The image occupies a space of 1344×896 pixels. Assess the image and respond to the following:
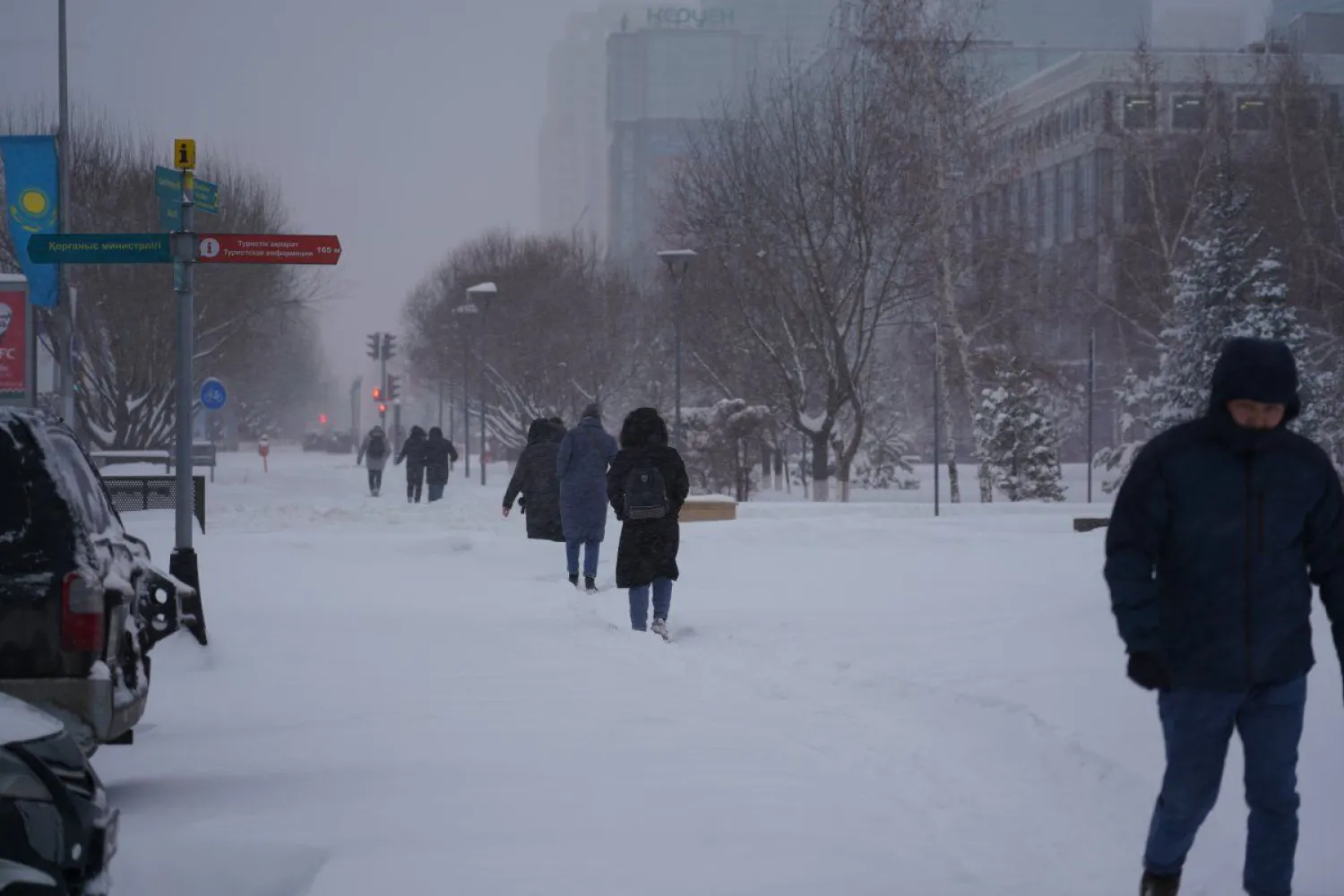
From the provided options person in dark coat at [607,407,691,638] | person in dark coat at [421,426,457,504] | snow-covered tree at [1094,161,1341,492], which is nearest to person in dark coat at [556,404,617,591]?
person in dark coat at [607,407,691,638]

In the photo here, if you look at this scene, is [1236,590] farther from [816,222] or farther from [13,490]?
[816,222]

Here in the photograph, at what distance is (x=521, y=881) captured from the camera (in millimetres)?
5293

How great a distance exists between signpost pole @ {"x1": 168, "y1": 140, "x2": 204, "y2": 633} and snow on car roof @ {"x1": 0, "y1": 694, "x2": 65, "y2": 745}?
7.46 m

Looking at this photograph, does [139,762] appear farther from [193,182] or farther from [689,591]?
[689,591]

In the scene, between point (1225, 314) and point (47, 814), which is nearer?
point (47, 814)

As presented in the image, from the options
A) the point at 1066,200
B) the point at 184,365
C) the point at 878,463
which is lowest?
the point at 878,463

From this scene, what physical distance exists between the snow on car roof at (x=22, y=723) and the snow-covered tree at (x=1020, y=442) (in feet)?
133

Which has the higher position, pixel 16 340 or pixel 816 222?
pixel 816 222

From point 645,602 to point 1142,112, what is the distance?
3826cm

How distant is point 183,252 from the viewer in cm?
1155

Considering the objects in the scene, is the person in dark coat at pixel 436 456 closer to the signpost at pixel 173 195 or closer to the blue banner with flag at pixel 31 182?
the blue banner with flag at pixel 31 182

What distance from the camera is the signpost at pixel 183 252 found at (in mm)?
11562

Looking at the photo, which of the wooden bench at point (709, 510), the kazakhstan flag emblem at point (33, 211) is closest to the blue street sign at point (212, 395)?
the wooden bench at point (709, 510)

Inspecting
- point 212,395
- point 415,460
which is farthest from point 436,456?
point 212,395
